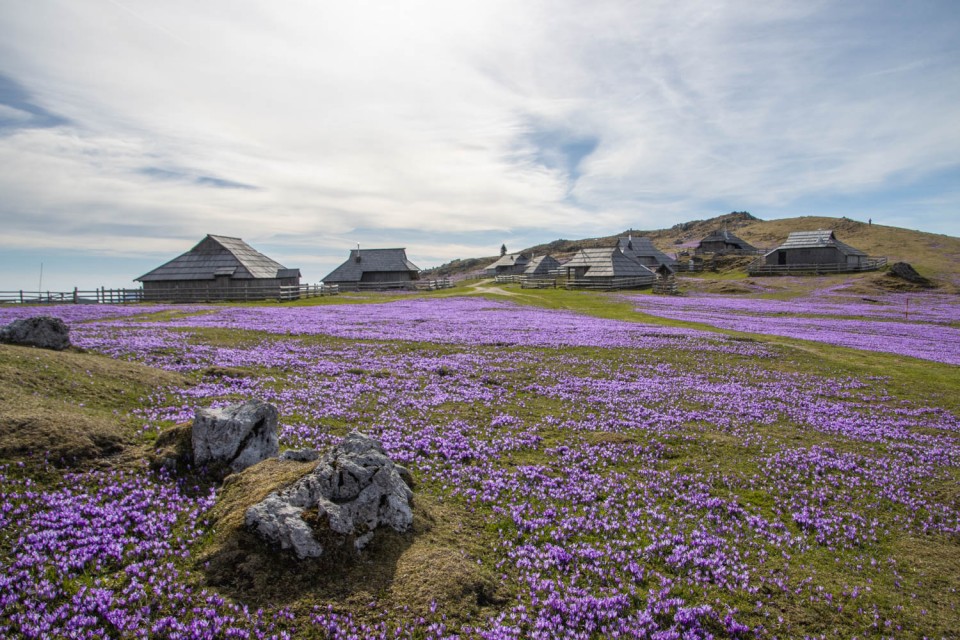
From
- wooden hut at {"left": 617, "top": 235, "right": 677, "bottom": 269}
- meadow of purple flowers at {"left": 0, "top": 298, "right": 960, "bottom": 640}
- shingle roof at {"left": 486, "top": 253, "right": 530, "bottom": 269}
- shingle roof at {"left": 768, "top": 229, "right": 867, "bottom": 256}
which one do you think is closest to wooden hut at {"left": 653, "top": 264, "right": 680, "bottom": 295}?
shingle roof at {"left": 768, "top": 229, "right": 867, "bottom": 256}

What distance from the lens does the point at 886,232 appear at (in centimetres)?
13125

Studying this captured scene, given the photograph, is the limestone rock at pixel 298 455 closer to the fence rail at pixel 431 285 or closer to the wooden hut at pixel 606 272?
the fence rail at pixel 431 285

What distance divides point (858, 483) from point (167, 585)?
13.8m

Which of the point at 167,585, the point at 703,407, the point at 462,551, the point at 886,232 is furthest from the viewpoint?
the point at 886,232

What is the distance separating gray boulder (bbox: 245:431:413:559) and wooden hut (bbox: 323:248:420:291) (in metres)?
83.5

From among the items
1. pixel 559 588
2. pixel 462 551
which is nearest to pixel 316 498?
pixel 462 551

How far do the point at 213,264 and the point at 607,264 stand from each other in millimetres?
63114

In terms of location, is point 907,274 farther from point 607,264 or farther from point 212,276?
point 212,276

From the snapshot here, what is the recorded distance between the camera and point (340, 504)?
7234 millimetres

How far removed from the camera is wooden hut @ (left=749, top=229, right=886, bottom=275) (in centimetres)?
9231

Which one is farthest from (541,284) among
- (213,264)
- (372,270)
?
(213,264)

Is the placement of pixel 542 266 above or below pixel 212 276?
above

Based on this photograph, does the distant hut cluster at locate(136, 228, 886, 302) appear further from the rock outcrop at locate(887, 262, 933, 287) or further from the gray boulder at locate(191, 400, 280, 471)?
the gray boulder at locate(191, 400, 280, 471)

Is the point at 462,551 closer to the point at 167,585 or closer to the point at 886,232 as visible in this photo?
the point at 167,585
